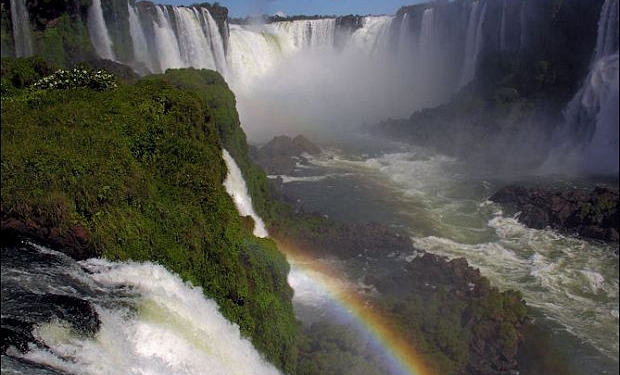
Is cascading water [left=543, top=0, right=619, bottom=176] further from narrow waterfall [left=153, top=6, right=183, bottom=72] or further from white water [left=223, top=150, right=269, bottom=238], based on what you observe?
narrow waterfall [left=153, top=6, right=183, bottom=72]

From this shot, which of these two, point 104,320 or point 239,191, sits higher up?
point 104,320

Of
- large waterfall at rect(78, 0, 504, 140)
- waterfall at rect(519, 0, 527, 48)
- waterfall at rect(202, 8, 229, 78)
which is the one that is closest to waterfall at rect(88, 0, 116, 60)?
large waterfall at rect(78, 0, 504, 140)

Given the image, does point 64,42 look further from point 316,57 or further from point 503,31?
point 316,57

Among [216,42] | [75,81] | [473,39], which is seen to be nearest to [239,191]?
[75,81]

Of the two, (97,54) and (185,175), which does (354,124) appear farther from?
(185,175)

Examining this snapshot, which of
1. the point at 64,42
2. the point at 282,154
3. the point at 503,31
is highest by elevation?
the point at 503,31

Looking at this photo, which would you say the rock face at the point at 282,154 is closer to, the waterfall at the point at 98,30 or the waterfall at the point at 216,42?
the waterfall at the point at 98,30
